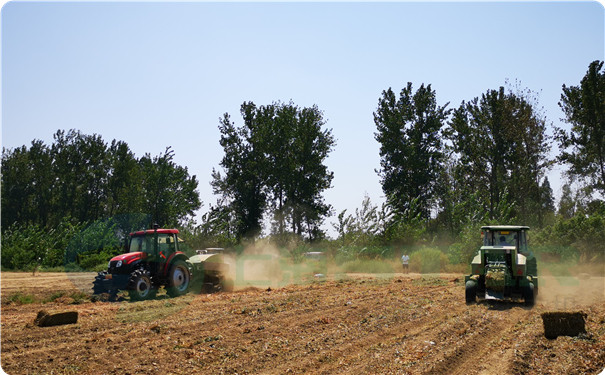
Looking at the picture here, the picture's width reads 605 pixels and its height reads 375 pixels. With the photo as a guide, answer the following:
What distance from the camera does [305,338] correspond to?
11.0m

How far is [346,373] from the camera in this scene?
827cm

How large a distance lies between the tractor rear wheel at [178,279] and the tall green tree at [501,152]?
29.9 m

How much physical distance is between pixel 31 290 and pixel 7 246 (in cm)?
1975

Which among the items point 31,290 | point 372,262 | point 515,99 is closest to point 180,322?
point 31,290

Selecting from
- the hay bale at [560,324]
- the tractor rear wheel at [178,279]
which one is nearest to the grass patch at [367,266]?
the tractor rear wheel at [178,279]

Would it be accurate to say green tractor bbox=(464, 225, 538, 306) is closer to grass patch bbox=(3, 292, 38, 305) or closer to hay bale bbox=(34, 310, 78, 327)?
hay bale bbox=(34, 310, 78, 327)

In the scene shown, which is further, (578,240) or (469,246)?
(469,246)

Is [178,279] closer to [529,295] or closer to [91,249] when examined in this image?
[529,295]

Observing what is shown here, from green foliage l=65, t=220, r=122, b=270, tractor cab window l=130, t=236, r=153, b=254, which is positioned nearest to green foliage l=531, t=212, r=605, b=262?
tractor cab window l=130, t=236, r=153, b=254

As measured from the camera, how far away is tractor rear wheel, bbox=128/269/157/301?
1747 cm

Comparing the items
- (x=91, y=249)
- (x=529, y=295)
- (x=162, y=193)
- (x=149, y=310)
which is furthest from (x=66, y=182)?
(x=529, y=295)

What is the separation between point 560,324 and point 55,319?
12.2 metres

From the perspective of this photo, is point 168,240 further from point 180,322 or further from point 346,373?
point 346,373

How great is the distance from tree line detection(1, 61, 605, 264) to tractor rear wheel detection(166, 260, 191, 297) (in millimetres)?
20110
